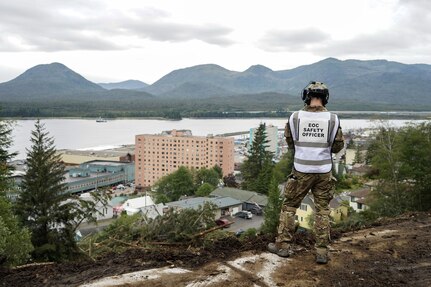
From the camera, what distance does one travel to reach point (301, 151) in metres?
4.01

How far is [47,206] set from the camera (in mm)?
12938

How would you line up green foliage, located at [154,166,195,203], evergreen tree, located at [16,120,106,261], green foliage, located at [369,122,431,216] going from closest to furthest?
evergreen tree, located at [16,120,106,261], green foliage, located at [369,122,431,216], green foliage, located at [154,166,195,203]

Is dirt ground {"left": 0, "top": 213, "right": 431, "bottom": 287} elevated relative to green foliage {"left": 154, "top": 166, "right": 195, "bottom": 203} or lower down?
elevated

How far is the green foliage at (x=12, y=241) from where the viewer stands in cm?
531

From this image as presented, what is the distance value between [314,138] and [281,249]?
3.77 feet

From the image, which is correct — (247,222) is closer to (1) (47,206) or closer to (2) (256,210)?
(2) (256,210)

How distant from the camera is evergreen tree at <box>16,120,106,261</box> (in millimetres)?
11758

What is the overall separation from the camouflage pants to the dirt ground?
0.96ft

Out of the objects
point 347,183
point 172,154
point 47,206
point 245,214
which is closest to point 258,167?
point 347,183

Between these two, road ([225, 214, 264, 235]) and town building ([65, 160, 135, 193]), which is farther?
town building ([65, 160, 135, 193])

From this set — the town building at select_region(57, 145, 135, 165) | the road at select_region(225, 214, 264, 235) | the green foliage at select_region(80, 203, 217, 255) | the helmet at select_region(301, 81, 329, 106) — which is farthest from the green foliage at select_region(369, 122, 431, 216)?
the town building at select_region(57, 145, 135, 165)

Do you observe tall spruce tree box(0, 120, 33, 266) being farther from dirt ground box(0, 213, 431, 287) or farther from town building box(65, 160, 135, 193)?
town building box(65, 160, 135, 193)

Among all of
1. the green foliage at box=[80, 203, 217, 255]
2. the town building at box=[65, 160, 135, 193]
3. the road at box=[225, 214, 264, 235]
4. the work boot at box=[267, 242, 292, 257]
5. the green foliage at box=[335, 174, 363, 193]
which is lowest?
the town building at box=[65, 160, 135, 193]

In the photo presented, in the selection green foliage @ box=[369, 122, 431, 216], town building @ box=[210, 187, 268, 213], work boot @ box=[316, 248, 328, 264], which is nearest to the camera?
work boot @ box=[316, 248, 328, 264]
